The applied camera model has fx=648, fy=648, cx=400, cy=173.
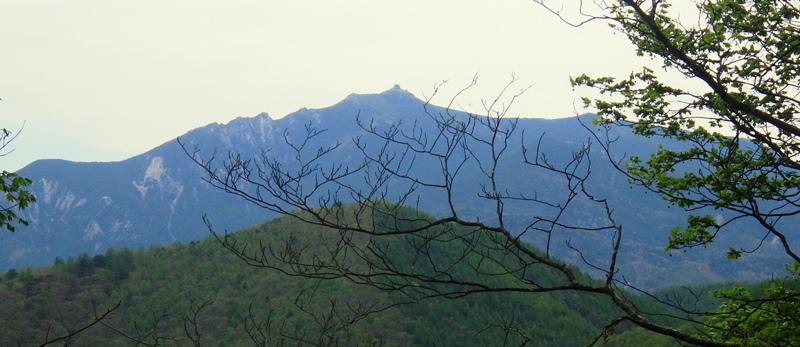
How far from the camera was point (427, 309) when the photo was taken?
233 ft

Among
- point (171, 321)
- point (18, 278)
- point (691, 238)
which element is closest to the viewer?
point (691, 238)

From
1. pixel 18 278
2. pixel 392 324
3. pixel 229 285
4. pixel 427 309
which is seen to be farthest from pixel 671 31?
pixel 18 278

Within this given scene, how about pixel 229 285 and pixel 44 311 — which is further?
pixel 229 285

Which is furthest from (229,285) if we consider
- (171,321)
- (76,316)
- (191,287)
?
(76,316)

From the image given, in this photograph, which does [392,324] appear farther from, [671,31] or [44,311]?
[671,31]

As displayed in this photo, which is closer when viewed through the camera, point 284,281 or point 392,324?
point 392,324

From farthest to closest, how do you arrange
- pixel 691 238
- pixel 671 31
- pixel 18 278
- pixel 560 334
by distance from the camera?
pixel 18 278 → pixel 560 334 → pixel 671 31 → pixel 691 238

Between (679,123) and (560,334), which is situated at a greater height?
(679,123)

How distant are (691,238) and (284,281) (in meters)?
65.3

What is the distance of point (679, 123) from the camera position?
35.1 feet

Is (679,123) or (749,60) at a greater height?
(749,60)

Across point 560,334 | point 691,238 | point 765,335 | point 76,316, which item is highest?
point 691,238

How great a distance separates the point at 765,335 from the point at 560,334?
63.7 meters

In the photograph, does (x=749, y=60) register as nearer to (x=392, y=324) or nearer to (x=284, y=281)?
(x=392, y=324)
